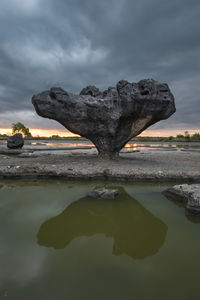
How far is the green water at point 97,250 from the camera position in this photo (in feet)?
5.62

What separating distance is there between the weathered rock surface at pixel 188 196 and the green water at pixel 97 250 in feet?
0.94

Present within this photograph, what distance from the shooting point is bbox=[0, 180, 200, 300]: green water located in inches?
67.5

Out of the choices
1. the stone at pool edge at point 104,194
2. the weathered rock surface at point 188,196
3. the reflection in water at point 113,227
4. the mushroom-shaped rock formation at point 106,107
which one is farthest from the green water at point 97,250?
the mushroom-shaped rock formation at point 106,107

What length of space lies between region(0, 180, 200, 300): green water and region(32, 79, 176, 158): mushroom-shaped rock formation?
254 inches

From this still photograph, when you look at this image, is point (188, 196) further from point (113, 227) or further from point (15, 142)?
point (15, 142)

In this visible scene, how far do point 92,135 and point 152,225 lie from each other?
26.9 feet

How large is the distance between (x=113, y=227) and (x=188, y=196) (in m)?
2.32

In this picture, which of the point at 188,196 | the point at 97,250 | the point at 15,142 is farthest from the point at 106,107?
the point at 15,142

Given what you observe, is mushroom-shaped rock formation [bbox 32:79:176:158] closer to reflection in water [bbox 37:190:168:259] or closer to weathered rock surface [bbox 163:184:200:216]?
weathered rock surface [bbox 163:184:200:216]

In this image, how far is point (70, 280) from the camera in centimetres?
180

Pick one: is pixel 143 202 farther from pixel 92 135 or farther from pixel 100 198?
pixel 92 135

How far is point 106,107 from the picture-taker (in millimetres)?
9781

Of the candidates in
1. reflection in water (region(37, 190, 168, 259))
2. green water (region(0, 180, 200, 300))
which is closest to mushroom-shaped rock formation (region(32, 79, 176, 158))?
green water (region(0, 180, 200, 300))

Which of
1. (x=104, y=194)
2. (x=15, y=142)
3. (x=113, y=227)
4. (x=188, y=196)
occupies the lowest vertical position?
(x=113, y=227)
